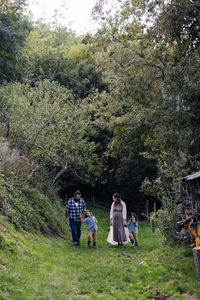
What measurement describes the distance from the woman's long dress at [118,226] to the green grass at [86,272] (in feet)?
5.32

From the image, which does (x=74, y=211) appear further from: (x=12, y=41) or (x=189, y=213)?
(x=12, y=41)

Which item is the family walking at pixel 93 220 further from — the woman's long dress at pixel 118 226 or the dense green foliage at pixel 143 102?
the dense green foliage at pixel 143 102

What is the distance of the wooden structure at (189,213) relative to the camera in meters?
9.69

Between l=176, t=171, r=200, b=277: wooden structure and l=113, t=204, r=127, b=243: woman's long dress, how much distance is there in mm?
2810

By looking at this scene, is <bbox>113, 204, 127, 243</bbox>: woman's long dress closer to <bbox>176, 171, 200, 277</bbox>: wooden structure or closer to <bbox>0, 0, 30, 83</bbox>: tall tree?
<bbox>176, 171, 200, 277</bbox>: wooden structure

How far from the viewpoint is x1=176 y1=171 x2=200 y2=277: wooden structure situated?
31.8 feet

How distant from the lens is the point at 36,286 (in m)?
7.21

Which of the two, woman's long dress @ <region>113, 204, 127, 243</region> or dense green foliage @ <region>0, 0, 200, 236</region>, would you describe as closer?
dense green foliage @ <region>0, 0, 200, 236</region>

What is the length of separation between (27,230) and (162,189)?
474 centimetres

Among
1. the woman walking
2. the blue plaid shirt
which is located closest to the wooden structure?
the woman walking

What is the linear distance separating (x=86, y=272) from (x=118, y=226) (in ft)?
15.6

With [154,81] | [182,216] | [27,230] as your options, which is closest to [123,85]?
[154,81]

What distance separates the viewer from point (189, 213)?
1056 cm

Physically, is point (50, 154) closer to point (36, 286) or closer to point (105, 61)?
point (105, 61)
